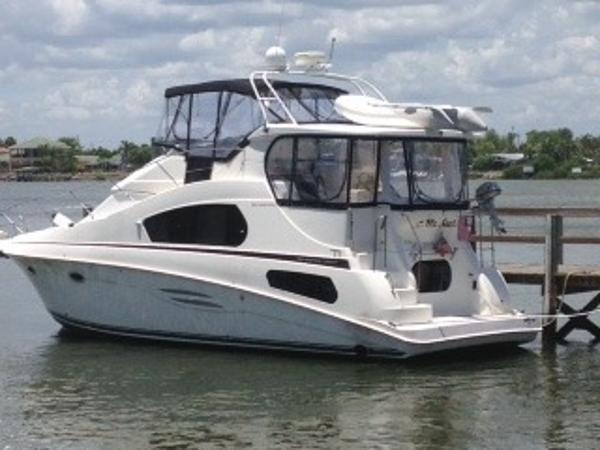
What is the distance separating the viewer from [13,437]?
16047 millimetres

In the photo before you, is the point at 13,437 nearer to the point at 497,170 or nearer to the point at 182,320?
the point at 182,320

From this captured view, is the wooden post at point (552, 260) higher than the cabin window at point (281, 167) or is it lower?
lower

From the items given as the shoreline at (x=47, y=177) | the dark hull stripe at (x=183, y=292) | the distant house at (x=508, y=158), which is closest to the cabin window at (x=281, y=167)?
the dark hull stripe at (x=183, y=292)

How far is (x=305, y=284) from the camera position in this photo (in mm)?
19844

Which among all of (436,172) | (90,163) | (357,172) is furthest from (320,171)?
(90,163)

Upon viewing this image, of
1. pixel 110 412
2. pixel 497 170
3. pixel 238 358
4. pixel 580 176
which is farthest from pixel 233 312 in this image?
pixel 580 176

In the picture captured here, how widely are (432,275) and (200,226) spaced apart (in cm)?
344

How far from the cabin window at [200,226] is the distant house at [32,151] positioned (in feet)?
505

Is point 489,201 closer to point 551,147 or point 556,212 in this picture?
point 556,212

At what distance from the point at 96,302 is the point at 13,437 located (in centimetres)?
640

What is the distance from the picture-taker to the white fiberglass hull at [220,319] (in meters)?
19.5

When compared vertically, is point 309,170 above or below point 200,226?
above

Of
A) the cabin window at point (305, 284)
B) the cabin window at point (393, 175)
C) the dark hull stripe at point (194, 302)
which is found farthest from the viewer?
the dark hull stripe at point (194, 302)

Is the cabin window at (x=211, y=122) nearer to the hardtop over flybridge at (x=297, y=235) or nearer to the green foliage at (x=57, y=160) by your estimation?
the hardtop over flybridge at (x=297, y=235)
